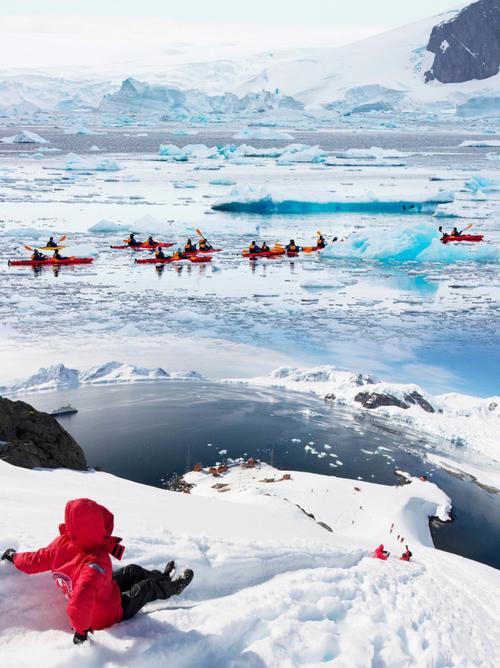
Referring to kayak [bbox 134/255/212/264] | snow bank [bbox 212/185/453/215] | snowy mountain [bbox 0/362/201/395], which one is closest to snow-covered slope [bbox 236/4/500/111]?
snow bank [bbox 212/185/453/215]

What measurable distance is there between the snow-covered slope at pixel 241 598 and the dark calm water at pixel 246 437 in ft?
11.3

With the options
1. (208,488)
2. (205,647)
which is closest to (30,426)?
(208,488)

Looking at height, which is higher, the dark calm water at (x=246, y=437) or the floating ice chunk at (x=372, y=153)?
the floating ice chunk at (x=372, y=153)

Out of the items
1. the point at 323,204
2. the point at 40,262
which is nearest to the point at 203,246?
the point at 40,262

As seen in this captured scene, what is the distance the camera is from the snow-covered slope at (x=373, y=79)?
341 feet

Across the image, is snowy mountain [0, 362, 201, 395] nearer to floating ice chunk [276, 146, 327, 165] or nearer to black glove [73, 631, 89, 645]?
black glove [73, 631, 89, 645]

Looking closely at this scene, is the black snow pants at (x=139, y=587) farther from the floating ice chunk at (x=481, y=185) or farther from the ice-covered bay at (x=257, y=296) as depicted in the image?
the floating ice chunk at (x=481, y=185)

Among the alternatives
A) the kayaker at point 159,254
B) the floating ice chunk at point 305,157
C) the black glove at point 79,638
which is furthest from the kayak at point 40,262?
the floating ice chunk at point 305,157

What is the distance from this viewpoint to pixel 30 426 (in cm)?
689

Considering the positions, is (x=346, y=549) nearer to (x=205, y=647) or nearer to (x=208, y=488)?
(x=205, y=647)

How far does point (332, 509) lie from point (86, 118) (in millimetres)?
105468

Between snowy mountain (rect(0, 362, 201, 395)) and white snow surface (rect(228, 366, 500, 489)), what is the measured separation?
4.72 feet

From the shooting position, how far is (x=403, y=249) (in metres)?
21.5

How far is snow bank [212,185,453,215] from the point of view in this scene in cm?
3000
